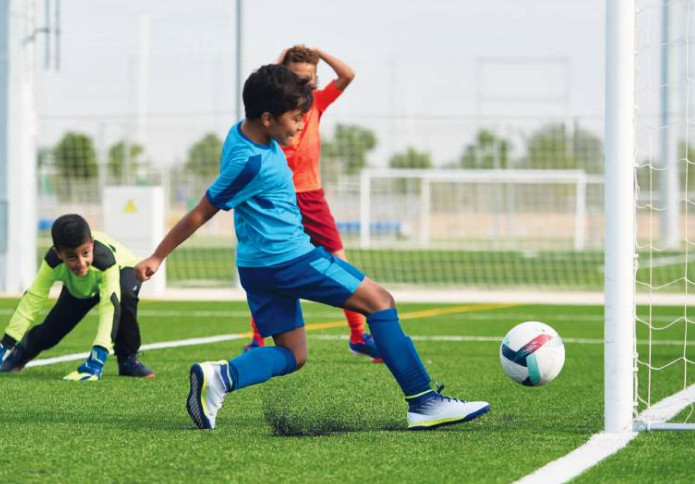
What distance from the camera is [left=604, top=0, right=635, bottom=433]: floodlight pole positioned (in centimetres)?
477

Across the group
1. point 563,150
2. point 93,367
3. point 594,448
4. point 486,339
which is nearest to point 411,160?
point 563,150

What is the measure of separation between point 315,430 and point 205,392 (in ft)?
1.69

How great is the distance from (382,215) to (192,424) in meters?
30.2

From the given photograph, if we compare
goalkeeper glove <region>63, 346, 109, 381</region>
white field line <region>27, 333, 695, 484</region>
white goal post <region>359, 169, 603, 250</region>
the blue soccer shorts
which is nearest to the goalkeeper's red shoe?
goalkeeper glove <region>63, 346, 109, 381</region>

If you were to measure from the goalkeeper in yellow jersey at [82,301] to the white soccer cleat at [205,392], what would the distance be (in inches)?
74.0

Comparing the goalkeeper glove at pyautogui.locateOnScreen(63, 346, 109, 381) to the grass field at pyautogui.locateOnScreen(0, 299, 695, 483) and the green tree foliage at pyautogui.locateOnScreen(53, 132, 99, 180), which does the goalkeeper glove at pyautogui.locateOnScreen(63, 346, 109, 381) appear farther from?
the green tree foliage at pyautogui.locateOnScreen(53, 132, 99, 180)

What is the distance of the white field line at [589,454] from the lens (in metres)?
3.98

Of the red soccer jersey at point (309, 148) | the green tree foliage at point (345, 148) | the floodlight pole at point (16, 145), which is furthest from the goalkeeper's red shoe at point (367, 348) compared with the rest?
the green tree foliage at point (345, 148)

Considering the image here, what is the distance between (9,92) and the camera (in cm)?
1493

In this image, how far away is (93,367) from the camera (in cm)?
685

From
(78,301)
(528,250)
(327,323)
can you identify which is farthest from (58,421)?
(528,250)

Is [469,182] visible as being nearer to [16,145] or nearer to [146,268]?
[16,145]

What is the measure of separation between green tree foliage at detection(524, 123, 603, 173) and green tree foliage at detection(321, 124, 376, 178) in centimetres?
449

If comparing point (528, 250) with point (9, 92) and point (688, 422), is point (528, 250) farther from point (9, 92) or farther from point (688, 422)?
point (688, 422)
